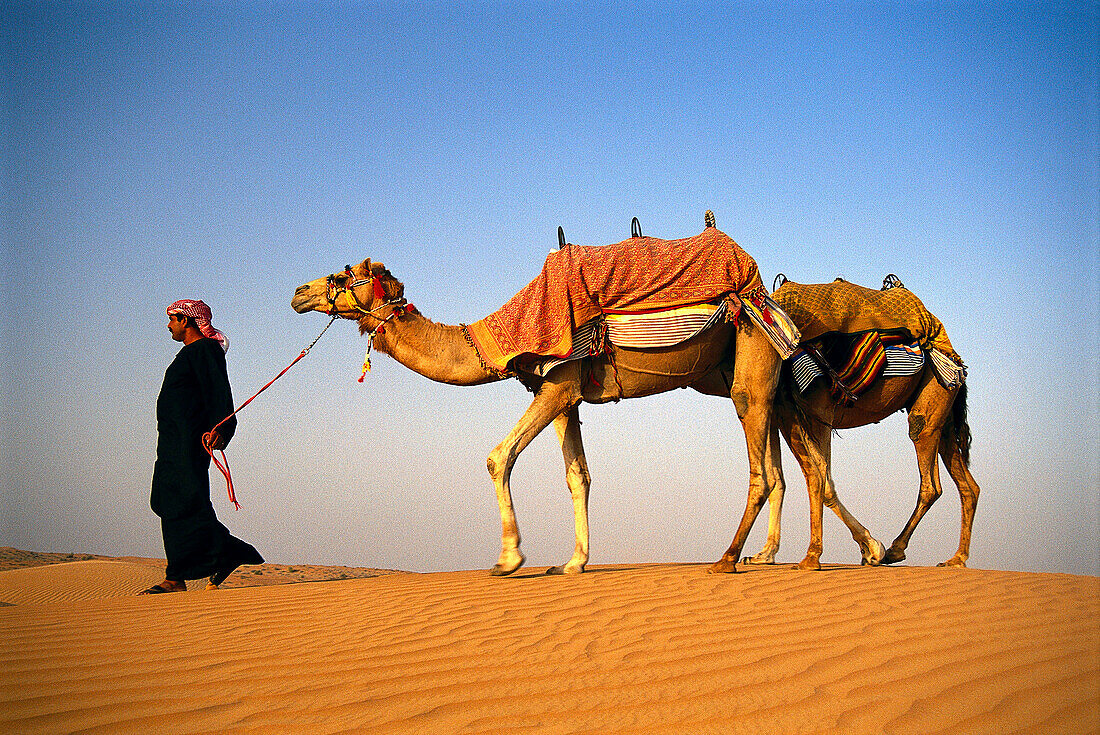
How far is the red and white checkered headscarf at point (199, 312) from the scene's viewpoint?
327 inches

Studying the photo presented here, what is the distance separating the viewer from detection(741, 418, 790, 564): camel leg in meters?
8.70

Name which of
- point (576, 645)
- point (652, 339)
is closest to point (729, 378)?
point (652, 339)

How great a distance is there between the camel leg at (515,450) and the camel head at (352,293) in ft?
5.43

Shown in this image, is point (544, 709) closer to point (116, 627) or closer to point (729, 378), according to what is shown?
point (116, 627)

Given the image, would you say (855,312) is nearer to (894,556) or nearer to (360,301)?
(894,556)

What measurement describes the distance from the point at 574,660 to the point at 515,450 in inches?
132

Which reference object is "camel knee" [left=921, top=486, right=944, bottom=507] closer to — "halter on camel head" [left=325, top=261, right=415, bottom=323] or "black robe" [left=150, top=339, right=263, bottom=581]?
"halter on camel head" [left=325, top=261, right=415, bottom=323]

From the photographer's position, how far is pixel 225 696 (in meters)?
3.74

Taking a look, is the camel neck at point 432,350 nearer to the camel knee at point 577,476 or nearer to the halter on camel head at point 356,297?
the halter on camel head at point 356,297

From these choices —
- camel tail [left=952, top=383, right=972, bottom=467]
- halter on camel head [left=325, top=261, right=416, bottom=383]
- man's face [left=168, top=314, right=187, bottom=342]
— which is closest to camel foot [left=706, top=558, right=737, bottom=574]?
halter on camel head [left=325, top=261, right=416, bottom=383]

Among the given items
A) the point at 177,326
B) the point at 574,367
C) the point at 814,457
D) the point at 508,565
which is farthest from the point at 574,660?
the point at 177,326

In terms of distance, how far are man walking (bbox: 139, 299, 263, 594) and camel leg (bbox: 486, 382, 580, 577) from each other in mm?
2192

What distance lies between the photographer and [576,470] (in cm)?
820

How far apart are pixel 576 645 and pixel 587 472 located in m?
3.75
